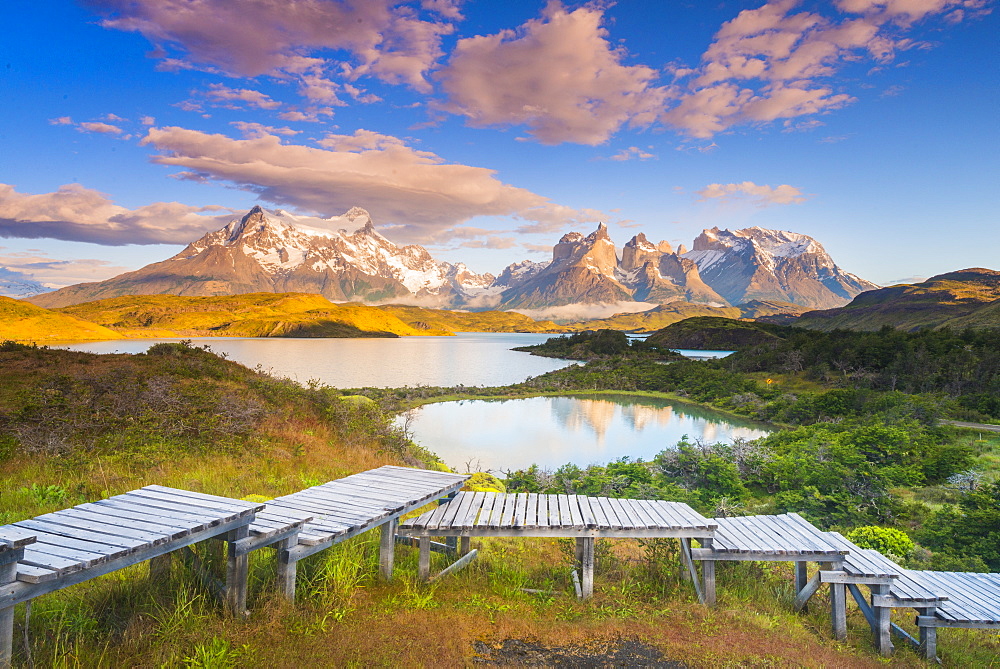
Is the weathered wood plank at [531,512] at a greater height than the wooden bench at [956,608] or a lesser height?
greater

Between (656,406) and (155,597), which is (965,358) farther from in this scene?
(155,597)

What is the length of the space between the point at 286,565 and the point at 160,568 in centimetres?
123

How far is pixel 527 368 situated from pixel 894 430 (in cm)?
5901

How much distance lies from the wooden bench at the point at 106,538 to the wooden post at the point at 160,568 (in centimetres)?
59

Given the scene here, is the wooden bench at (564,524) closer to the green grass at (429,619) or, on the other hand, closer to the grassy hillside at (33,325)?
the green grass at (429,619)

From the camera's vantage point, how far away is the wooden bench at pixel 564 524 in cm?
577

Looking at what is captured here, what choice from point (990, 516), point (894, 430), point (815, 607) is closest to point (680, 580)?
point (815, 607)

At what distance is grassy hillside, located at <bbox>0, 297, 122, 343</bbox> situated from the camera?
61.1 metres

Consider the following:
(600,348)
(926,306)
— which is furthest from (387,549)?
(926,306)

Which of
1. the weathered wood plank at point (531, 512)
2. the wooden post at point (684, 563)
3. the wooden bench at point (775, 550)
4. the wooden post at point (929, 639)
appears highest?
the weathered wood plank at point (531, 512)

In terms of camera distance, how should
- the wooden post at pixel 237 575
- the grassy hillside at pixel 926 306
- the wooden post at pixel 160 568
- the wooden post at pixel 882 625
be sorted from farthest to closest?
the grassy hillside at pixel 926 306 → the wooden post at pixel 882 625 → the wooden post at pixel 160 568 → the wooden post at pixel 237 575

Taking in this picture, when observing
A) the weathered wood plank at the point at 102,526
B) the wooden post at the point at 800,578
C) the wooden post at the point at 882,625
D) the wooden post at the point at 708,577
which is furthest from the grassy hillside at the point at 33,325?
the wooden post at the point at 882,625

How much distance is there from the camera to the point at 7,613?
127 inches

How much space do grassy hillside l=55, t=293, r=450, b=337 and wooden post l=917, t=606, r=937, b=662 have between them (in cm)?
16367
